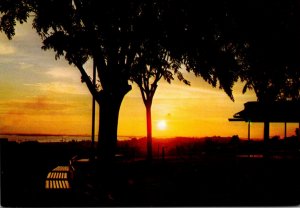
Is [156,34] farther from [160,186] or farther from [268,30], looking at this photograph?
[160,186]

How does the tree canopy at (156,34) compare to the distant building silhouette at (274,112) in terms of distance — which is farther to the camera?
the distant building silhouette at (274,112)

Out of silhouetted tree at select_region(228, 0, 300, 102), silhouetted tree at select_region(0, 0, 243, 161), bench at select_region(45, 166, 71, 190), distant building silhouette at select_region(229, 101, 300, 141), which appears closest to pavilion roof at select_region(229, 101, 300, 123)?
distant building silhouette at select_region(229, 101, 300, 141)

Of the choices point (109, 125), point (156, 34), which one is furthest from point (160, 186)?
point (156, 34)

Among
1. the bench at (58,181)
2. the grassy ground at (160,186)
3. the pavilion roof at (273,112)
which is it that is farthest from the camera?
the pavilion roof at (273,112)

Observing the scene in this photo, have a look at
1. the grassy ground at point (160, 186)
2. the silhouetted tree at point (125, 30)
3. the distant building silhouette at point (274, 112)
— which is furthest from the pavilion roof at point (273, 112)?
the silhouetted tree at point (125, 30)

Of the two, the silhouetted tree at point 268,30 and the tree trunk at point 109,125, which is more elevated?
the silhouetted tree at point 268,30

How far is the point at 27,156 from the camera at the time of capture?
2952 centimetres

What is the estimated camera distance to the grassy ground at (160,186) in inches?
563

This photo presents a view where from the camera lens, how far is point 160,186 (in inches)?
730

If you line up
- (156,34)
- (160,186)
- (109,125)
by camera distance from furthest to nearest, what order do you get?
(109,125), (160,186), (156,34)

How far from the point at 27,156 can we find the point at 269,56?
17.6 metres

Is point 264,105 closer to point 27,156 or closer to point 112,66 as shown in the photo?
point 112,66

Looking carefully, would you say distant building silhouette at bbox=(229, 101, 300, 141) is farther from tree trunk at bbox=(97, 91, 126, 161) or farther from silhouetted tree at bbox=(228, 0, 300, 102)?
tree trunk at bbox=(97, 91, 126, 161)

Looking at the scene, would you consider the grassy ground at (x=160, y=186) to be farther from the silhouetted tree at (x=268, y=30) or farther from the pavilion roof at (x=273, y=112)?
the silhouetted tree at (x=268, y=30)
